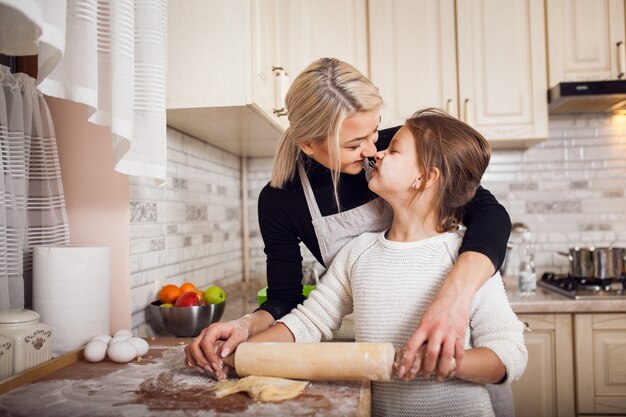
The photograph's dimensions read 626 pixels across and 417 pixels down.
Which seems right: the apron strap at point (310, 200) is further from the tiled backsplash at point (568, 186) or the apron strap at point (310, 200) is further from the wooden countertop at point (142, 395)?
the tiled backsplash at point (568, 186)

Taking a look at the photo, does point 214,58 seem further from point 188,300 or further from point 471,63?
point 471,63

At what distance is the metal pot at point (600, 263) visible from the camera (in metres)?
2.27

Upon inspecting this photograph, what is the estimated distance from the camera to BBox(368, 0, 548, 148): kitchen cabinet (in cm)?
240

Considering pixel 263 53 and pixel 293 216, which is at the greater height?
pixel 263 53

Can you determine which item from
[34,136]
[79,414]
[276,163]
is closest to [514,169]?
[276,163]

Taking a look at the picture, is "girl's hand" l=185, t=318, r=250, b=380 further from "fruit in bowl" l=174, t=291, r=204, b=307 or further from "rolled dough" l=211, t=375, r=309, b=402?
"fruit in bowl" l=174, t=291, r=204, b=307

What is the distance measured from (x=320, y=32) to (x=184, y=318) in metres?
1.40

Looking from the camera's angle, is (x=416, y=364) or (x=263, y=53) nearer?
(x=416, y=364)

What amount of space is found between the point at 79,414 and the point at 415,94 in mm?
1904

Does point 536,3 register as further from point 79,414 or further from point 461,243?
point 79,414

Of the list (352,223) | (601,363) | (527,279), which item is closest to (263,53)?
(352,223)

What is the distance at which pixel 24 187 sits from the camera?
1.41 m

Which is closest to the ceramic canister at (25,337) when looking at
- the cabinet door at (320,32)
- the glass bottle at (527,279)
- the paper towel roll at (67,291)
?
the paper towel roll at (67,291)

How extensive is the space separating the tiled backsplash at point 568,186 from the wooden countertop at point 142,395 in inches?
77.4
